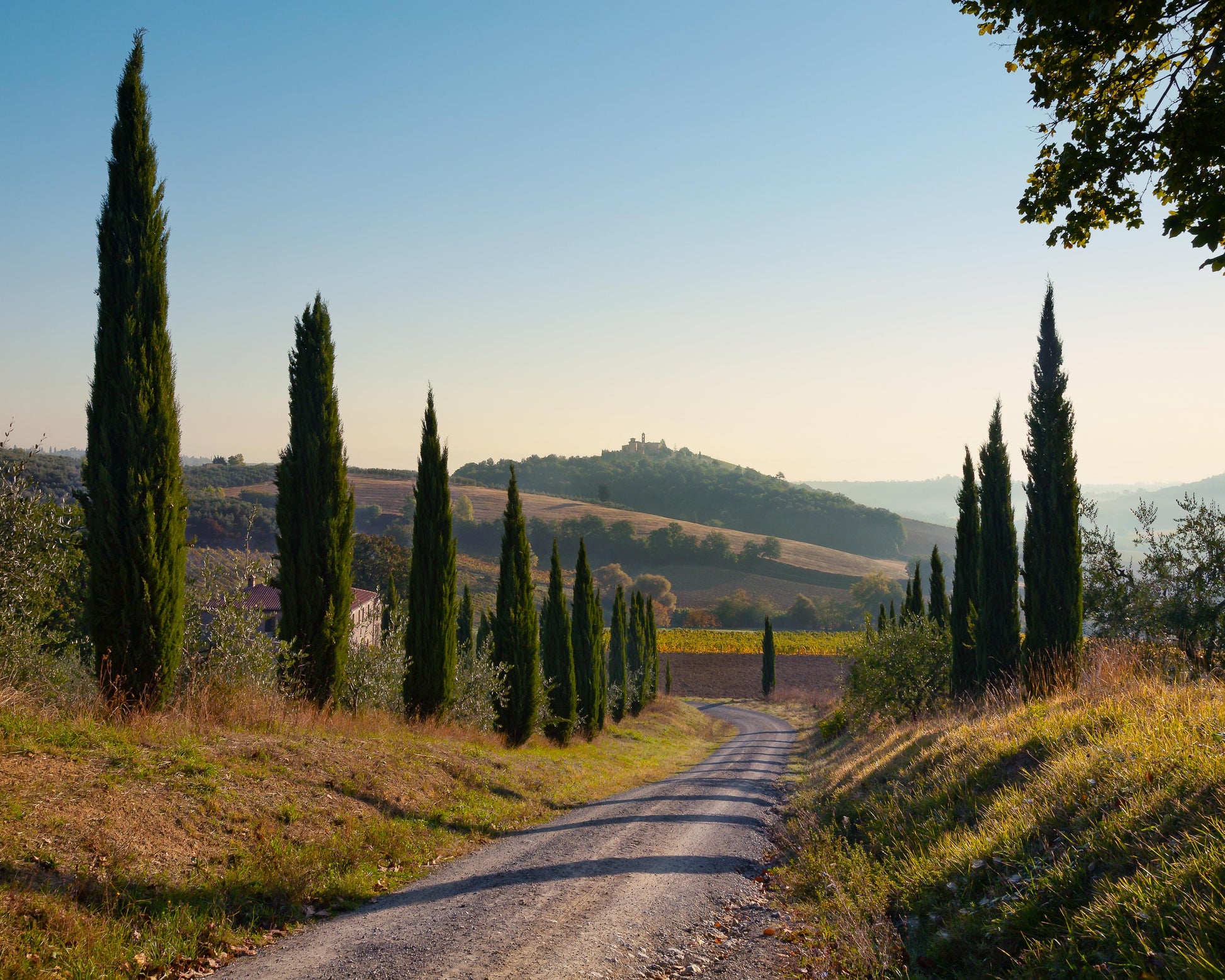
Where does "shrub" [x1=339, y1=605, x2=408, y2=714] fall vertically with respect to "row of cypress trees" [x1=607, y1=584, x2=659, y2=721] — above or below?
above

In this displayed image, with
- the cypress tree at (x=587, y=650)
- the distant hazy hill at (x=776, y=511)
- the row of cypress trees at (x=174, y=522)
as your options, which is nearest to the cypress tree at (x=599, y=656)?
the cypress tree at (x=587, y=650)

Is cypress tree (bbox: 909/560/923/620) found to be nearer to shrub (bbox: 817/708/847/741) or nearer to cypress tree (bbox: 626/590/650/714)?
shrub (bbox: 817/708/847/741)

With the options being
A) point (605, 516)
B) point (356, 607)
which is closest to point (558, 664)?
point (356, 607)

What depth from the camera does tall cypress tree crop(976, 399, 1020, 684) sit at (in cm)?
2131

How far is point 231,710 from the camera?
10.9 m

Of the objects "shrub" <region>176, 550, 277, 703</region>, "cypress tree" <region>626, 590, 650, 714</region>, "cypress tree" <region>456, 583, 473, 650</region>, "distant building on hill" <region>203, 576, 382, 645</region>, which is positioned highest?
"shrub" <region>176, 550, 277, 703</region>

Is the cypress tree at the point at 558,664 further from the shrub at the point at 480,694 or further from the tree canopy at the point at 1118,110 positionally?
the tree canopy at the point at 1118,110

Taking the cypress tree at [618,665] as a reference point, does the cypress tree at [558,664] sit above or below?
above

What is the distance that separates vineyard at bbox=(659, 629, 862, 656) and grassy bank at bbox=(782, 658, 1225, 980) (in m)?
62.1

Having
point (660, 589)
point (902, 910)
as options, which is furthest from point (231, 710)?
point (660, 589)

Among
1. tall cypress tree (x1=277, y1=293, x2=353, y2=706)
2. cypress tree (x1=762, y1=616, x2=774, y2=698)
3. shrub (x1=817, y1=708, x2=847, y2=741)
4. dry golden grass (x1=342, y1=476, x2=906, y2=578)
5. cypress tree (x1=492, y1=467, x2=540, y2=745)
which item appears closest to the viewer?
tall cypress tree (x1=277, y1=293, x2=353, y2=706)

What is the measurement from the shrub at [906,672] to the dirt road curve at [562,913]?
1458 cm

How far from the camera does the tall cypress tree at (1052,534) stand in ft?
60.5

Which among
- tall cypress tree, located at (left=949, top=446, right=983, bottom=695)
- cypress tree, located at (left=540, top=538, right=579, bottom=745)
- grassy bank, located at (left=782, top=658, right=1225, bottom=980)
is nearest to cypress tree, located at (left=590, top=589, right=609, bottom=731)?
cypress tree, located at (left=540, top=538, right=579, bottom=745)
